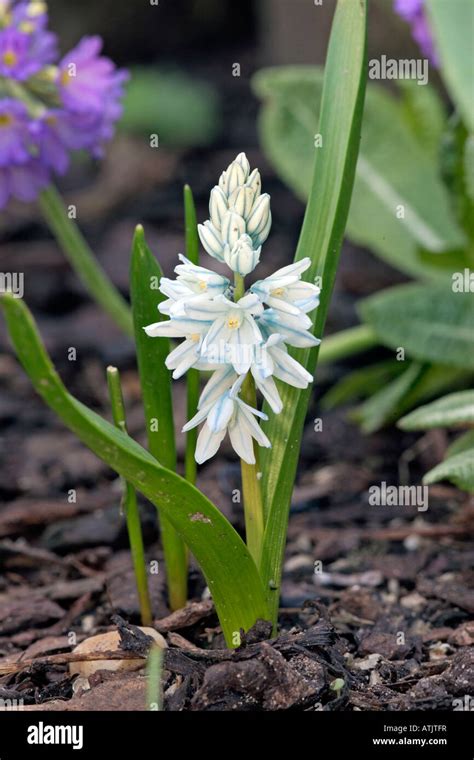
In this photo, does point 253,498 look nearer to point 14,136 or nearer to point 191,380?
point 191,380

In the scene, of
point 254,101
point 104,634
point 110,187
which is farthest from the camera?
point 254,101

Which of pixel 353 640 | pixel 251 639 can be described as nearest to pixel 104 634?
pixel 251 639

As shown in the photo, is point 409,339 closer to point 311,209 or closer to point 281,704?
point 311,209

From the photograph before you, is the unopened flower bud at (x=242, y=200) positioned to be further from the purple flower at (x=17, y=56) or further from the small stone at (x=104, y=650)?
the purple flower at (x=17, y=56)

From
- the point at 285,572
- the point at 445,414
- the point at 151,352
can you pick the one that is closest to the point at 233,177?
the point at 151,352

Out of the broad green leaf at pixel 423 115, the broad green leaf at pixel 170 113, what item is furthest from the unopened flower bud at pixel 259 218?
the broad green leaf at pixel 170 113

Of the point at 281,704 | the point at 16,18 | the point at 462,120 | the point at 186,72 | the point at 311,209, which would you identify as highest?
the point at 186,72

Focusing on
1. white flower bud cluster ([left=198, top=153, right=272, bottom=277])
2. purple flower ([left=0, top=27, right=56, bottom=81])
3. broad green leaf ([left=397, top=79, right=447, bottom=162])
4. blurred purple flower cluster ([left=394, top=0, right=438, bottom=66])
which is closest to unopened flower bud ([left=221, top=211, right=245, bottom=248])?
white flower bud cluster ([left=198, top=153, right=272, bottom=277])
